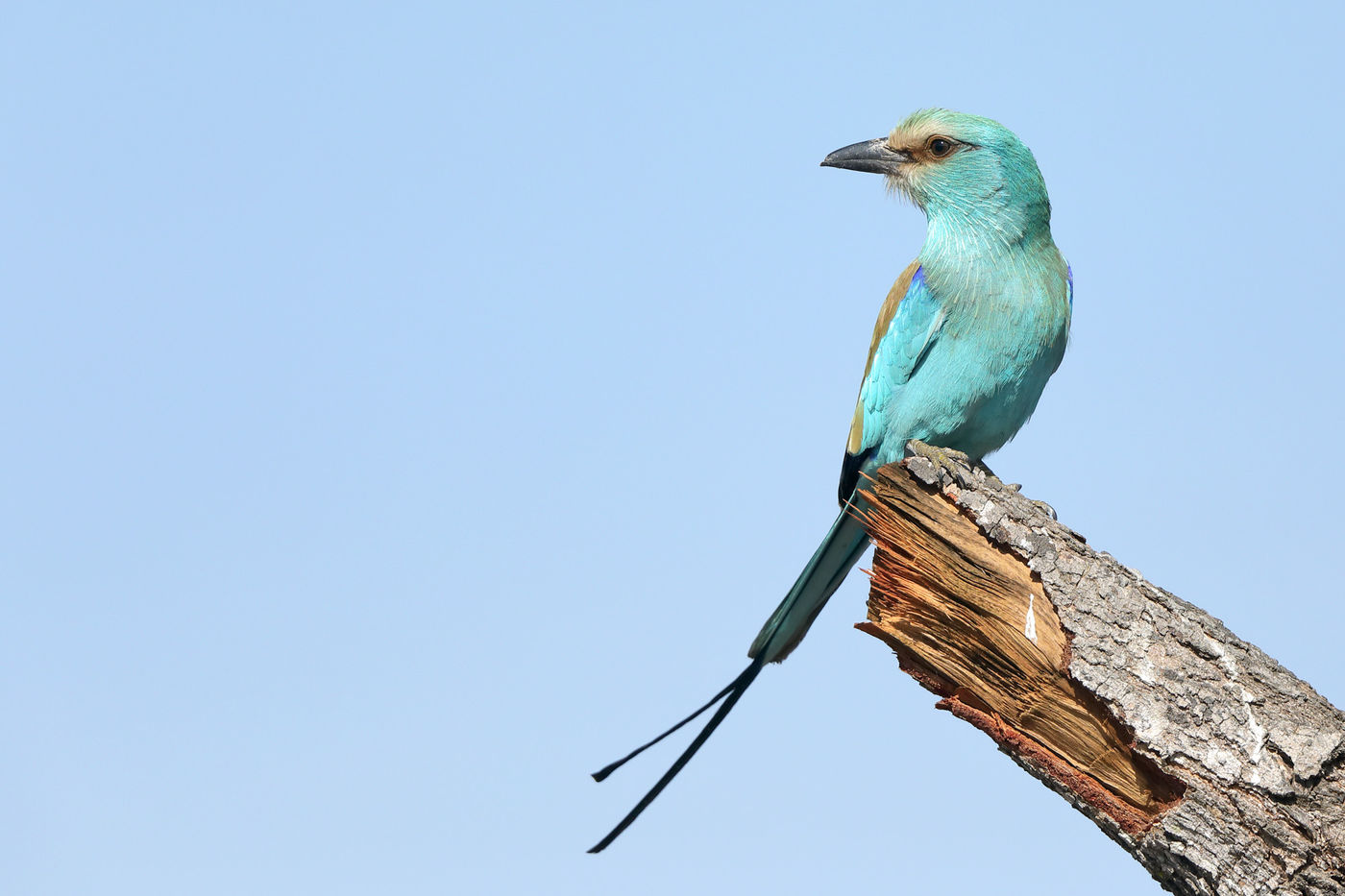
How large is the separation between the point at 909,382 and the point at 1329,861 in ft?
8.54

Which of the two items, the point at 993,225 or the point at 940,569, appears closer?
the point at 940,569

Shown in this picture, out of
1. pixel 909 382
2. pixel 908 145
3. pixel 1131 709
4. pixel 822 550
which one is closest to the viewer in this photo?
pixel 1131 709

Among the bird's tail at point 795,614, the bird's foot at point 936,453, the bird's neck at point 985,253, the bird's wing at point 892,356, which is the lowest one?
the bird's tail at point 795,614

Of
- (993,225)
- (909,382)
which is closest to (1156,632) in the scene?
(909,382)

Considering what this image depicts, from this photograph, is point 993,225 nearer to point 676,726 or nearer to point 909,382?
point 909,382

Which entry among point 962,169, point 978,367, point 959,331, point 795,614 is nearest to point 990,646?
point 795,614

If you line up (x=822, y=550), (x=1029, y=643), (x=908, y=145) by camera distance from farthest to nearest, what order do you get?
Result: (x=908, y=145)
(x=822, y=550)
(x=1029, y=643)

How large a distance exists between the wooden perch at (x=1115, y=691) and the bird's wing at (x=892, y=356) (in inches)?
46.2

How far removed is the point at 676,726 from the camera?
4.62m

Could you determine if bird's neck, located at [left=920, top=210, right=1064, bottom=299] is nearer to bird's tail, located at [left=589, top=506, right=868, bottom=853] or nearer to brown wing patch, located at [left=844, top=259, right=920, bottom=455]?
brown wing patch, located at [left=844, top=259, right=920, bottom=455]

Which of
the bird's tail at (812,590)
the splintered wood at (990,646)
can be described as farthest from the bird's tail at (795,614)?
the splintered wood at (990,646)

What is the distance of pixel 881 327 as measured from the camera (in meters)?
5.70

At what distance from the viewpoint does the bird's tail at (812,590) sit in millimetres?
4922

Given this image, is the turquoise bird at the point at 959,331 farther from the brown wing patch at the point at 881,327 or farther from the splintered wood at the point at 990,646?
the splintered wood at the point at 990,646
